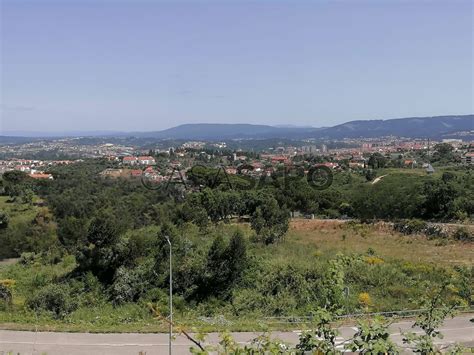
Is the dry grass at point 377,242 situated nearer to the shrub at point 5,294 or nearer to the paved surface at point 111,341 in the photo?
the paved surface at point 111,341

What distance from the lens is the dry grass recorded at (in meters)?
22.9

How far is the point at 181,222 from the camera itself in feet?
97.5

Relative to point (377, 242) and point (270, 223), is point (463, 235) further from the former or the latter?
point (270, 223)

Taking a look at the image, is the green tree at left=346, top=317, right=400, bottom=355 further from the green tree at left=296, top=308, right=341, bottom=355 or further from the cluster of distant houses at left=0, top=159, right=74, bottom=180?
the cluster of distant houses at left=0, top=159, right=74, bottom=180

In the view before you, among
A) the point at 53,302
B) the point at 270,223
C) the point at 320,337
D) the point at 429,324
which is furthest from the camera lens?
the point at 270,223

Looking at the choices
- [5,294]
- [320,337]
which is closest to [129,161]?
[5,294]

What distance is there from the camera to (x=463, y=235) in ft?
88.5

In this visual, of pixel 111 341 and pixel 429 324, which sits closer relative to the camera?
pixel 429 324

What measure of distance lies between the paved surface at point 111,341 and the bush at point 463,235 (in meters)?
13.1

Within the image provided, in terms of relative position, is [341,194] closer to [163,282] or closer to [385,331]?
[163,282]

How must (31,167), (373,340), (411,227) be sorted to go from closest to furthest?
(373,340)
(411,227)
(31,167)

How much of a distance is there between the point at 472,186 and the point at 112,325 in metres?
31.4

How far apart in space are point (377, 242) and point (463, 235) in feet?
16.3

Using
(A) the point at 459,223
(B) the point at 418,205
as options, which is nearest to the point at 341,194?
(B) the point at 418,205
